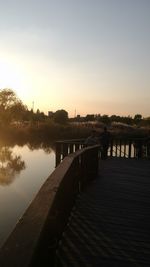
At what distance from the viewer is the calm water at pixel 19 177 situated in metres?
15.4

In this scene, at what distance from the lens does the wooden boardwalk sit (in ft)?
14.7

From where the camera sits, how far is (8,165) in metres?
32.7

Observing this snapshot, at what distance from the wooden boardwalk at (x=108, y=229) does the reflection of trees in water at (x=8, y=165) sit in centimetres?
1558

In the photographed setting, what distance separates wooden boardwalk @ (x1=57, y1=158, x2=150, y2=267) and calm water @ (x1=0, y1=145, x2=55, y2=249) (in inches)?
206

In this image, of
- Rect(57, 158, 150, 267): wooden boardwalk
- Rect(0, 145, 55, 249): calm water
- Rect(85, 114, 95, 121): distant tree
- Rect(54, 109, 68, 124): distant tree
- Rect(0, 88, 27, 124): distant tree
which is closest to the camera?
Rect(57, 158, 150, 267): wooden boardwalk

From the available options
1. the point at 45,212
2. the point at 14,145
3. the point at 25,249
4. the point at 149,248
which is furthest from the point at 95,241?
the point at 14,145

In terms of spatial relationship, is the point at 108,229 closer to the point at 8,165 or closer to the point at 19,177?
the point at 19,177

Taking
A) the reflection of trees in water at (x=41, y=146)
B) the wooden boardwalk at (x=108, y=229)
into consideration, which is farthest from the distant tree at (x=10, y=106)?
the wooden boardwalk at (x=108, y=229)

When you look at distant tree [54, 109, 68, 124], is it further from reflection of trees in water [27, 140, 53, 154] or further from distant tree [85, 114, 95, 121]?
reflection of trees in water [27, 140, 53, 154]

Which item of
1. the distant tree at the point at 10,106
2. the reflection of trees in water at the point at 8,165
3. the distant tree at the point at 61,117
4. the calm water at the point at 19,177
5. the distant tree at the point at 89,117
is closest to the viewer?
the calm water at the point at 19,177

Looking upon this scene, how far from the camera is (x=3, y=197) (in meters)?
19.0

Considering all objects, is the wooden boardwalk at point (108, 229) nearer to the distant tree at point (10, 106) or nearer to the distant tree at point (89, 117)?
the distant tree at point (10, 106)

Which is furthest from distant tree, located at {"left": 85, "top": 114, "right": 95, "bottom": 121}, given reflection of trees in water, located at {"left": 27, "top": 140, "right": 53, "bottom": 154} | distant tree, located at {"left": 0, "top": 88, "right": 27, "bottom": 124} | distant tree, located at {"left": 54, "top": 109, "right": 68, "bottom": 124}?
reflection of trees in water, located at {"left": 27, "top": 140, "right": 53, "bottom": 154}

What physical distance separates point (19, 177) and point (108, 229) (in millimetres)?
20271
